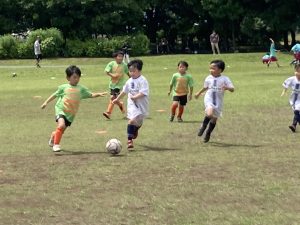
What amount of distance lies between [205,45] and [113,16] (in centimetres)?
1423

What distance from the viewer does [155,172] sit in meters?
8.86

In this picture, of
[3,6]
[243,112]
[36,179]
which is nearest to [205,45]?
[3,6]

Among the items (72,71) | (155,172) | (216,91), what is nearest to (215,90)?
(216,91)

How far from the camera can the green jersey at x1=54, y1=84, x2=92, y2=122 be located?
1113cm

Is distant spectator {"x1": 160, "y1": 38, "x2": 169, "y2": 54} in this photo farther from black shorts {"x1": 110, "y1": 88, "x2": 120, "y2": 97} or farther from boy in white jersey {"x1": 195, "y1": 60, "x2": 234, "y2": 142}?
boy in white jersey {"x1": 195, "y1": 60, "x2": 234, "y2": 142}

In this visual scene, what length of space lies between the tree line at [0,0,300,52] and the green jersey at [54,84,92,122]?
1624 inches

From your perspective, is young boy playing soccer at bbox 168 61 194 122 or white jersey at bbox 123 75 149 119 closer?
white jersey at bbox 123 75 149 119

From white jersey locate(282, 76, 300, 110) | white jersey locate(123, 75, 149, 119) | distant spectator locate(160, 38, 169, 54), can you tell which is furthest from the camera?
distant spectator locate(160, 38, 169, 54)

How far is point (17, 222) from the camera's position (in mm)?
6371

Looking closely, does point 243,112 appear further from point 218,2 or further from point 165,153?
point 218,2

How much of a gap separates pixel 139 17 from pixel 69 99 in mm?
44480

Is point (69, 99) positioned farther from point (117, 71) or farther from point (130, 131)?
point (117, 71)

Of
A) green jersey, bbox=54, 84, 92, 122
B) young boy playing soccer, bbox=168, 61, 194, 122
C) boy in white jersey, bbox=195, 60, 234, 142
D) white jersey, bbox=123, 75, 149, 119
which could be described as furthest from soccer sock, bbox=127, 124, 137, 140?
young boy playing soccer, bbox=168, 61, 194, 122

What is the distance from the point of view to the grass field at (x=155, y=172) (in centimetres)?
665
